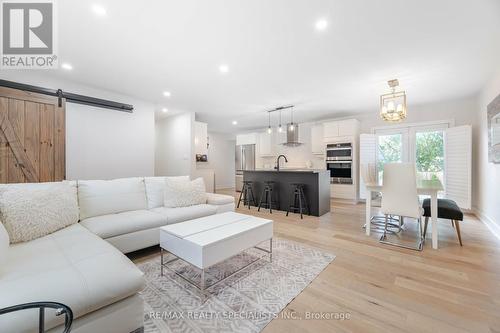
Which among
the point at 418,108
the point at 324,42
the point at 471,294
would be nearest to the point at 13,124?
the point at 324,42

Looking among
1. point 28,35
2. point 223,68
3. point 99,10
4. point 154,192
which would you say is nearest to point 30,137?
point 28,35

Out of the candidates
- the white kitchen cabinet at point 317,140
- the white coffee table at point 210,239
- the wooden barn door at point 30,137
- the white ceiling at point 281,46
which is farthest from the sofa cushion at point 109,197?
the white kitchen cabinet at point 317,140

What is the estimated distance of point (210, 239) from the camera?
1755mm

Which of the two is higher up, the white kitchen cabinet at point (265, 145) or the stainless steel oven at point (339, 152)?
the white kitchen cabinet at point (265, 145)

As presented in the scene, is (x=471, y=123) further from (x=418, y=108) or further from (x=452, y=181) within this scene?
(x=452, y=181)

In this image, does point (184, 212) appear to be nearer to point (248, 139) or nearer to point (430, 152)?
point (248, 139)

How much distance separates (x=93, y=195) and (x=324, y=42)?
3.36 meters

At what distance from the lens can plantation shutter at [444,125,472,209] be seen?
418 cm

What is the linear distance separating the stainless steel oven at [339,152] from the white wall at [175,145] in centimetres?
389

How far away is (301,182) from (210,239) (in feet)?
10.6

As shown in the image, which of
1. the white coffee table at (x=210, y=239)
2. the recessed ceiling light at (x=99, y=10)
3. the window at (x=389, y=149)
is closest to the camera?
the white coffee table at (x=210, y=239)

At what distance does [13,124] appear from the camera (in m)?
3.22

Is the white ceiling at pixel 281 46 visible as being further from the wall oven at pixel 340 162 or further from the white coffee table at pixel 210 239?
the white coffee table at pixel 210 239

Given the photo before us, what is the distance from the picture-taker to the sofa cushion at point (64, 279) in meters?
0.96
